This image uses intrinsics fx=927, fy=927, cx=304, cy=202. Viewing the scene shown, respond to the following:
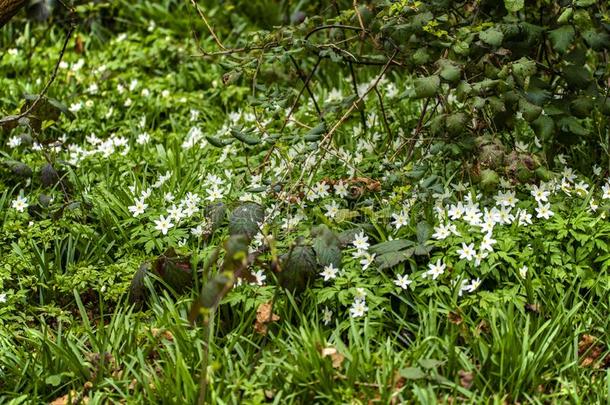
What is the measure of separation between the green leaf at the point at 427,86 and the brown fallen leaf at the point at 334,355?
1.09 metres

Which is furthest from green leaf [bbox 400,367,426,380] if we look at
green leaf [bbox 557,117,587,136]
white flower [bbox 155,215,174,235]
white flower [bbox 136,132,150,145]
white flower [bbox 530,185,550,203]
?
white flower [bbox 136,132,150,145]

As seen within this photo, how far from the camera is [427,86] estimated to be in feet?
11.7

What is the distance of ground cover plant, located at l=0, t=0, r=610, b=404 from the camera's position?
3.05 meters

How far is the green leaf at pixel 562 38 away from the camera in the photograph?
12.3ft

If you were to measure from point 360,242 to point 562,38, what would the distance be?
3.93ft

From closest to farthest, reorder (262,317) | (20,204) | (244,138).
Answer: (262,317) < (244,138) < (20,204)

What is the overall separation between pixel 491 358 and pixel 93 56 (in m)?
3.93

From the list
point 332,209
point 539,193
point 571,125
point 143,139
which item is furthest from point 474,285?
point 143,139

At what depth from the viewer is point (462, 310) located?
3273 mm

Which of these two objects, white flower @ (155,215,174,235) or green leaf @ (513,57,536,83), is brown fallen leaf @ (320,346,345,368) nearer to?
white flower @ (155,215,174,235)

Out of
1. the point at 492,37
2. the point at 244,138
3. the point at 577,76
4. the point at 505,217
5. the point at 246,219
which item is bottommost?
the point at 505,217

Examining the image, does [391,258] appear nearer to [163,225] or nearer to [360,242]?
[360,242]

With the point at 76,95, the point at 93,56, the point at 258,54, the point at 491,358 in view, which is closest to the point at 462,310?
the point at 491,358

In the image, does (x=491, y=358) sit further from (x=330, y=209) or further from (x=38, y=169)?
(x=38, y=169)
